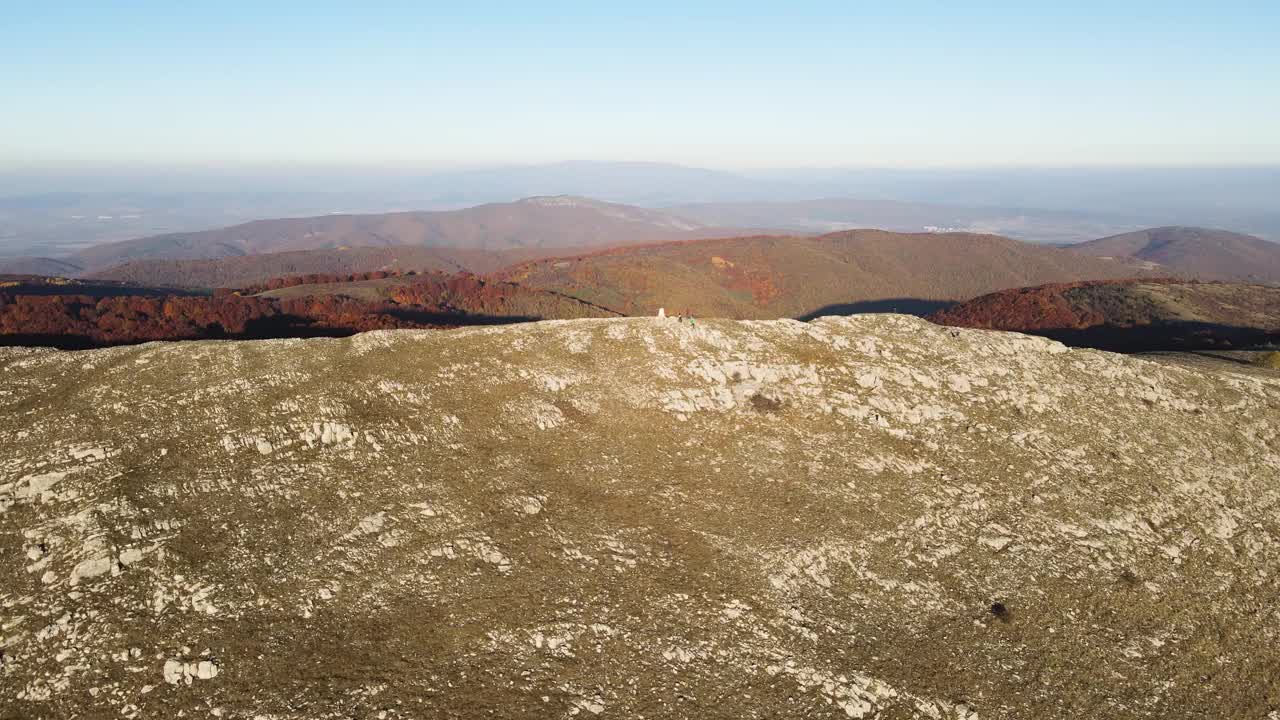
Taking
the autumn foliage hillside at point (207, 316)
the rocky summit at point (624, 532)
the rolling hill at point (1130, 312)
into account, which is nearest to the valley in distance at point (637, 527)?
the rocky summit at point (624, 532)

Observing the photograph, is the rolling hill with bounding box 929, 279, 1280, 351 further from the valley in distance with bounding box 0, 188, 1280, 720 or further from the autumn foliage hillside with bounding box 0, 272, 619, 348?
the autumn foliage hillside with bounding box 0, 272, 619, 348

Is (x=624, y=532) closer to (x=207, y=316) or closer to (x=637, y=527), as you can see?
(x=637, y=527)

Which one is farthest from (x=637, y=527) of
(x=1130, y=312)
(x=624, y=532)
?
(x=1130, y=312)

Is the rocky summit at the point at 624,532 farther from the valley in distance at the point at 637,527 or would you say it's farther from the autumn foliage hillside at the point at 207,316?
the autumn foliage hillside at the point at 207,316

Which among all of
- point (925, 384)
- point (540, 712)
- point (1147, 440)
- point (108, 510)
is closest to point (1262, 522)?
point (1147, 440)

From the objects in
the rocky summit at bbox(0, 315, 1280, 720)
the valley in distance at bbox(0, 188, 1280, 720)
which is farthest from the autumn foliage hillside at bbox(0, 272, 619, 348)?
the rocky summit at bbox(0, 315, 1280, 720)

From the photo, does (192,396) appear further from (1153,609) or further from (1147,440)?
(1147,440)
